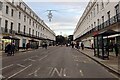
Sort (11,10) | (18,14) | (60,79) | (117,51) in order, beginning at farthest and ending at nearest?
(18,14), (11,10), (117,51), (60,79)

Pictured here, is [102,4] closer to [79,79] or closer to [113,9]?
[113,9]

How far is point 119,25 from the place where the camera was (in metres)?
23.8

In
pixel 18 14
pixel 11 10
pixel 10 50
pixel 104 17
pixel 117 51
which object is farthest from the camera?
pixel 18 14

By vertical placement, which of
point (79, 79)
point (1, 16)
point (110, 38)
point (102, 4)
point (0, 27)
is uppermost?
point (102, 4)

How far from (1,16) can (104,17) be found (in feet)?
66.1

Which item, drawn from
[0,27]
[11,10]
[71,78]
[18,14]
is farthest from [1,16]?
[71,78]

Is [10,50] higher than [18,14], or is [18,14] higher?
[18,14]

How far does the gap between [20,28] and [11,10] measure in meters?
7.90

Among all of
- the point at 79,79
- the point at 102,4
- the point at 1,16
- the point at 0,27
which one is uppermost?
the point at 102,4

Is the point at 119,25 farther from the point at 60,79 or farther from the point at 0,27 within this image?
the point at 0,27

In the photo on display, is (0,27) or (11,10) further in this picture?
(11,10)

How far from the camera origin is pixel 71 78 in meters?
8.88

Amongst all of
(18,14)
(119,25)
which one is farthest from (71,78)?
(18,14)

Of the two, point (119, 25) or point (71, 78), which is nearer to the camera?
point (71, 78)
